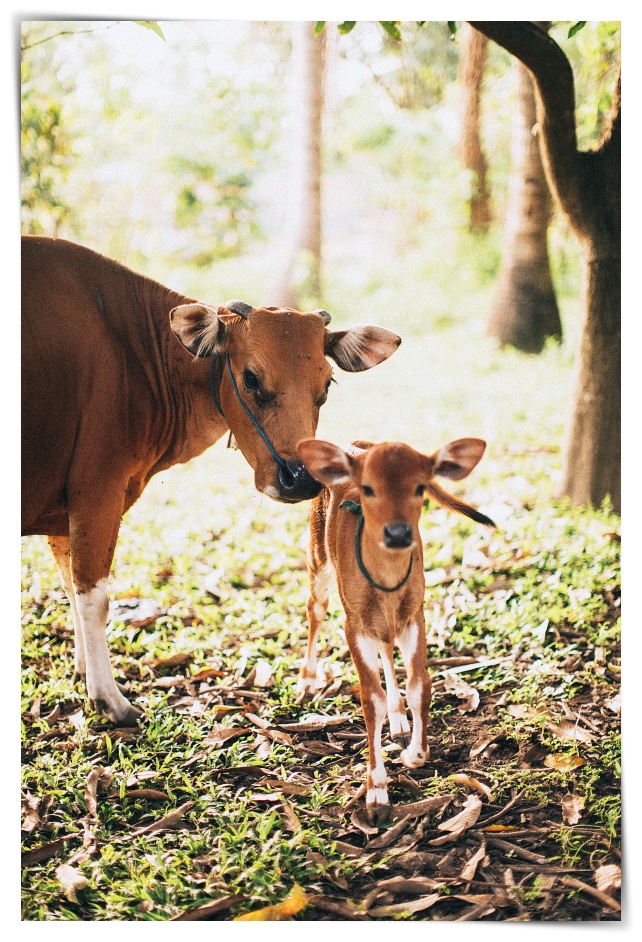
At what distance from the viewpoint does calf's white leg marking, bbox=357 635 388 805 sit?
11.0 feet

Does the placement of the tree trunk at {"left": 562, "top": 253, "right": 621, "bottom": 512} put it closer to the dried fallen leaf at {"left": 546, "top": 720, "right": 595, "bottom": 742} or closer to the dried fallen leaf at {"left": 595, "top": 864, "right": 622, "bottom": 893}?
the dried fallen leaf at {"left": 546, "top": 720, "right": 595, "bottom": 742}

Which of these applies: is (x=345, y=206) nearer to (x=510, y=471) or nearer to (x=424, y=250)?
(x=424, y=250)

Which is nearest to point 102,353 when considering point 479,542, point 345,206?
point 479,542

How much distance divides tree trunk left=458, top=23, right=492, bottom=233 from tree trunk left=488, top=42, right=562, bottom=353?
411 cm

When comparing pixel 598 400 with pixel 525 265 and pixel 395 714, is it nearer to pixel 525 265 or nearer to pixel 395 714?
pixel 395 714

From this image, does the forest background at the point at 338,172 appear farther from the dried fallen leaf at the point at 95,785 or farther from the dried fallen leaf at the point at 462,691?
the dried fallen leaf at the point at 95,785

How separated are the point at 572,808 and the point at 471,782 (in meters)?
0.41

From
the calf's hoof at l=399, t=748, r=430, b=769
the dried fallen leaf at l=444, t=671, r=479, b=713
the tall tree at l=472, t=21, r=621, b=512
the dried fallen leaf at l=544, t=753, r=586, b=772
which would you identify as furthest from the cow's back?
the dried fallen leaf at l=544, t=753, r=586, b=772

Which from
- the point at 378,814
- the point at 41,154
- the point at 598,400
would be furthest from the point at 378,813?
the point at 41,154

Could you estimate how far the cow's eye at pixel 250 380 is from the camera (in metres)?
3.71

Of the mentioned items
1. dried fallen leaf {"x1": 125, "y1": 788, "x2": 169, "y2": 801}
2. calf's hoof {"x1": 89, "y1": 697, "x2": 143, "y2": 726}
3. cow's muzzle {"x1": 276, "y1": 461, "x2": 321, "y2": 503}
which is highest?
cow's muzzle {"x1": 276, "y1": 461, "x2": 321, "y2": 503}

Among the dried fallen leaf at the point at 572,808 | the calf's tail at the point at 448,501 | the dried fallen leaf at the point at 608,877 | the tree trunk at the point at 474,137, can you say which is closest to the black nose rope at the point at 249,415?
the calf's tail at the point at 448,501

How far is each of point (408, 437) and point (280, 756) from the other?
440 cm

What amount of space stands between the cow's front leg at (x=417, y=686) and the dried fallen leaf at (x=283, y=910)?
0.61 metres
